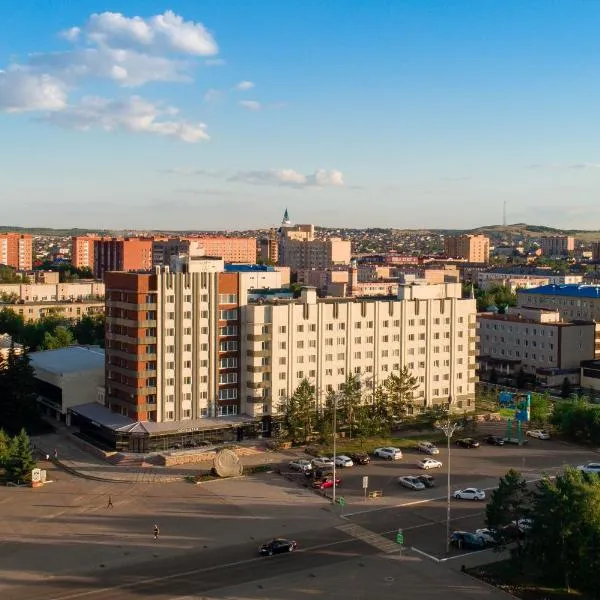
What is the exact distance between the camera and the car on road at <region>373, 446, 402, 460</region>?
52031 mm

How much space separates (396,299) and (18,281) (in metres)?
108

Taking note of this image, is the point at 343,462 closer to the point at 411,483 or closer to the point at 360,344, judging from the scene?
the point at 411,483

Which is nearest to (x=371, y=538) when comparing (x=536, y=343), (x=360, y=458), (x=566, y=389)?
(x=360, y=458)

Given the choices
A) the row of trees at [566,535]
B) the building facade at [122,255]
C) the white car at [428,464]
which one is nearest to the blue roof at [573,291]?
the white car at [428,464]

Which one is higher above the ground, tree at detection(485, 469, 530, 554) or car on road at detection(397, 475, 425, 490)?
tree at detection(485, 469, 530, 554)

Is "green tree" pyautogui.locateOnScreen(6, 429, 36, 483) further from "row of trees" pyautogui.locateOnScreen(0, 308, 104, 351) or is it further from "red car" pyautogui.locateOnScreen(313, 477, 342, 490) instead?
"row of trees" pyautogui.locateOnScreen(0, 308, 104, 351)

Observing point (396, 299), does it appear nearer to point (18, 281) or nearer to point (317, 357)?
point (317, 357)

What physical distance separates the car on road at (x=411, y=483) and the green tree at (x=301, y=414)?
9.67m

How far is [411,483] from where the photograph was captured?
45750 mm

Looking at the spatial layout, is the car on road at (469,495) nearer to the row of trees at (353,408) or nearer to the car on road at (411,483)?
the car on road at (411,483)

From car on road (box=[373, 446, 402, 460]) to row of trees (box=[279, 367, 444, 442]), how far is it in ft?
10.5

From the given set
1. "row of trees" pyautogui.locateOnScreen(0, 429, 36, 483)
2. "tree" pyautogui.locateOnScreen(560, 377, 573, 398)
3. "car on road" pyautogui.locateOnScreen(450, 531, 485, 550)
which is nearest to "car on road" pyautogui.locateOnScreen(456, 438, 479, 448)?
"car on road" pyautogui.locateOnScreen(450, 531, 485, 550)

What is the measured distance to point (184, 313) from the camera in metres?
54.8

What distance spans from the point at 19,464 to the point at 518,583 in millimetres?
27936
